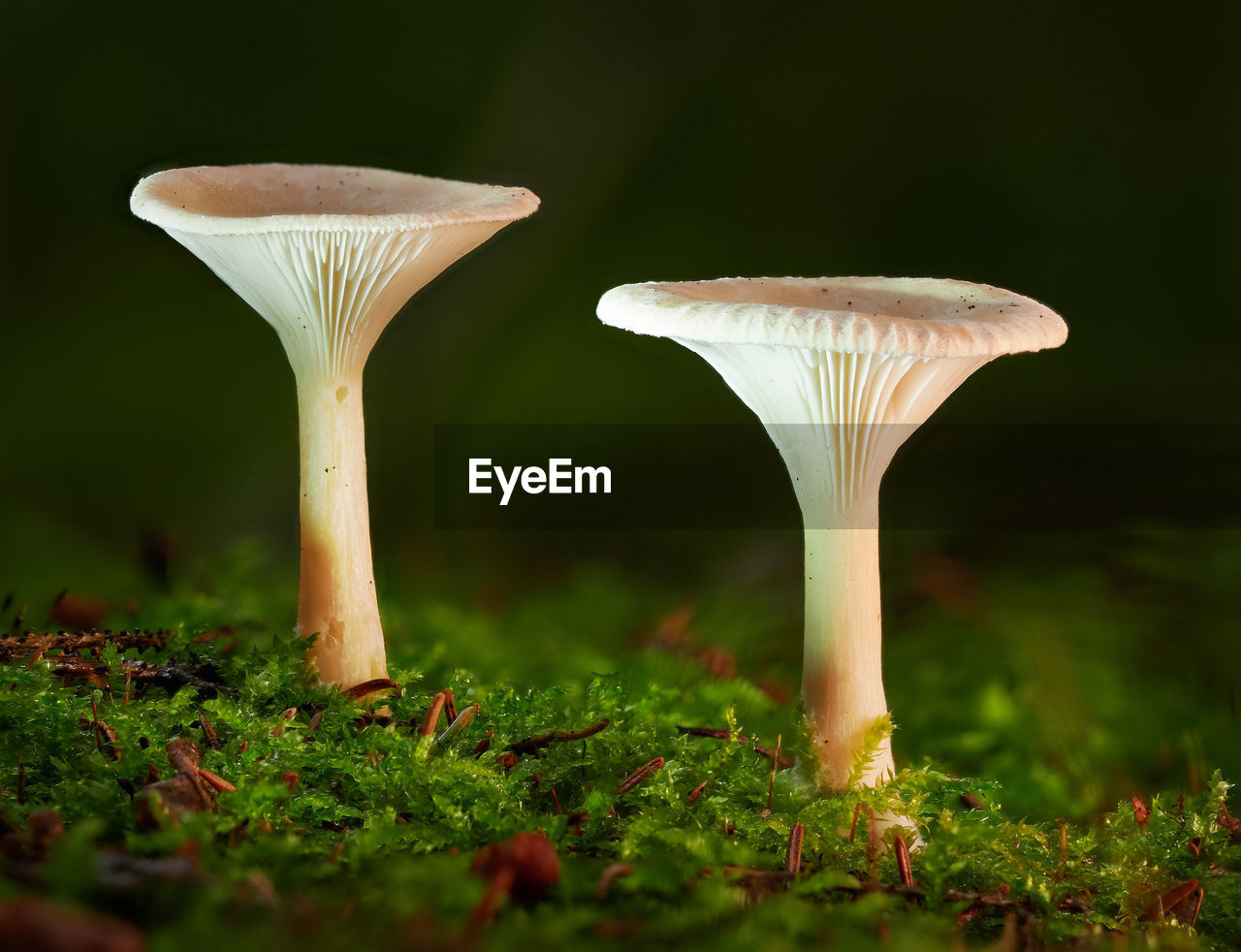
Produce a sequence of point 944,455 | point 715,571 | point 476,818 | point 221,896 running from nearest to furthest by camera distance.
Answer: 1. point 221,896
2. point 476,818
3. point 944,455
4. point 715,571

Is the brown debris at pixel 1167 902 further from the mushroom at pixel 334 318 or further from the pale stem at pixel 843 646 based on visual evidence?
the mushroom at pixel 334 318

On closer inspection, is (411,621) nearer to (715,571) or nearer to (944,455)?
(715,571)

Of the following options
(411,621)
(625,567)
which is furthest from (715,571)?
(411,621)

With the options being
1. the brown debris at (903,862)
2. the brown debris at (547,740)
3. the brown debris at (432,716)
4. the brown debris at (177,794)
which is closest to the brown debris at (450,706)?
the brown debris at (432,716)

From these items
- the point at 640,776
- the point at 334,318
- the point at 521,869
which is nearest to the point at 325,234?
the point at 334,318

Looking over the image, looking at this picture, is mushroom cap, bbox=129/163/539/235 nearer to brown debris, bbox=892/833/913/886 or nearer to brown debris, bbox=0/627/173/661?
brown debris, bbox=0/627/173/661


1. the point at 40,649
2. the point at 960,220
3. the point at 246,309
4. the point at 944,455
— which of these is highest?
the point at 960,220
